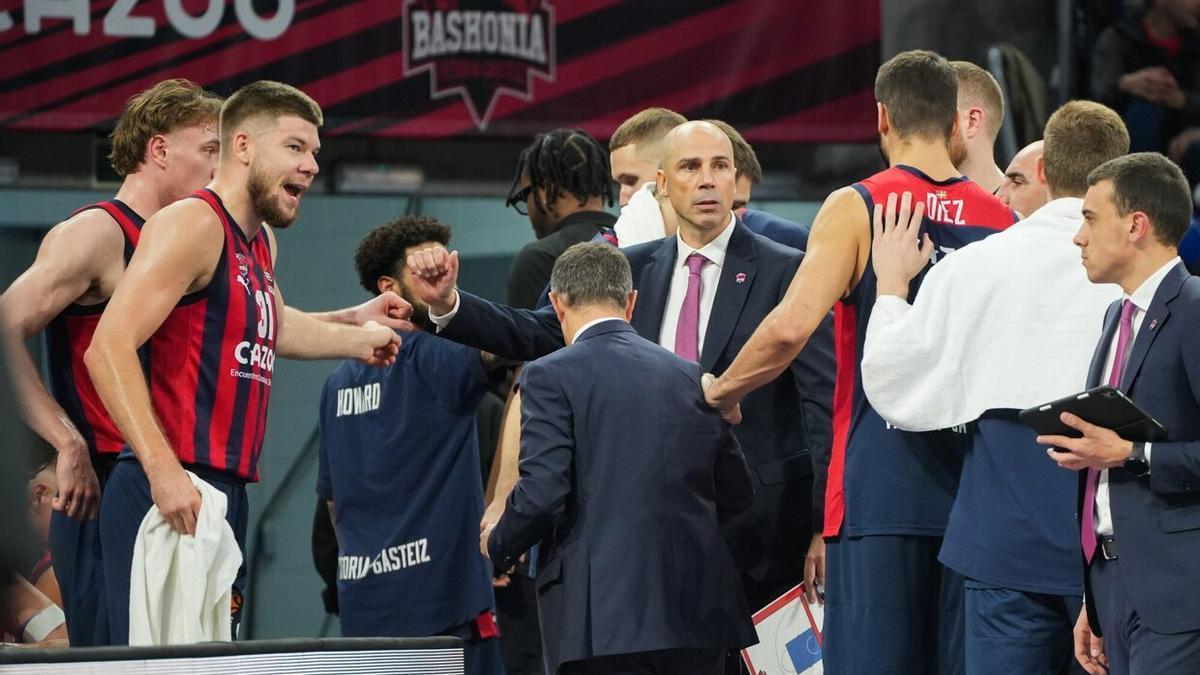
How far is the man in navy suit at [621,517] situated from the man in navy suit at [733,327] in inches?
19.1

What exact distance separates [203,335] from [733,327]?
1.45 metres

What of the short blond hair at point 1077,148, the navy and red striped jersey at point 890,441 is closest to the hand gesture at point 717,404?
the navy and red striped jersey at point 890,441

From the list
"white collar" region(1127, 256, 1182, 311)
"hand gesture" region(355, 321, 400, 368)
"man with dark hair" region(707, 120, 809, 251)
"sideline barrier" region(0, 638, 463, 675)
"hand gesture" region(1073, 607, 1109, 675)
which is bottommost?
"hand gesture" region(1073, 607, 1109, 675)

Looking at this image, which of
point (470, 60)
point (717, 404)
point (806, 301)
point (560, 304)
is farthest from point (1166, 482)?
point (470, 60)

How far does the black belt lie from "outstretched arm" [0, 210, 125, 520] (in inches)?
97.6

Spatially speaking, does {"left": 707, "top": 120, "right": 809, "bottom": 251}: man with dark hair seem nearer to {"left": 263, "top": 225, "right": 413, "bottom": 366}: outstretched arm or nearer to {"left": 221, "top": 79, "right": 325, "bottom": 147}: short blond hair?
{"left": 263, "top": 225, "right": 413, "bottom": 366}: outstretched arm

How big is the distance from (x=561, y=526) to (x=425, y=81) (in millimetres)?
4080

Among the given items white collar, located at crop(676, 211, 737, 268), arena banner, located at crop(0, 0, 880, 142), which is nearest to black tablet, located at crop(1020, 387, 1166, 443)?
white collar, located at crop(676, 211, 737, 268)

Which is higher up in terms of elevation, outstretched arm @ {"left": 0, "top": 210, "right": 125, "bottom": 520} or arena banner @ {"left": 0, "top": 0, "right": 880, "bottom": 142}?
arena banner @ {"left": 0, "top": 0, "right": 880, "bottom": 142}

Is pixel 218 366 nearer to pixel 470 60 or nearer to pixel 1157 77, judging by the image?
pixel 470 60

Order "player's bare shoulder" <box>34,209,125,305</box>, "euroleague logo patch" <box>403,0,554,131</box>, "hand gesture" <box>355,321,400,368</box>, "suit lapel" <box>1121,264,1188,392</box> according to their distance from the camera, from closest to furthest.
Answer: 1. "suit lapel" <box>1121,264,1188,392</box>
2. "player's bare shoulder" <box>34,209,125,305</box>
3. "hand gesture" <box>355,321,400,368</box>
4. "euroleague logo patch" <box>403,0,554,131</box>

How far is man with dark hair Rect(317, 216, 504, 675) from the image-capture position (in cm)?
549

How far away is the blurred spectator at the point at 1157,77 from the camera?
8609 millimetres

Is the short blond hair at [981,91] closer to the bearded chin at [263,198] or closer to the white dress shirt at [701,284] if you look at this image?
the white dress shirt at [701,284]
